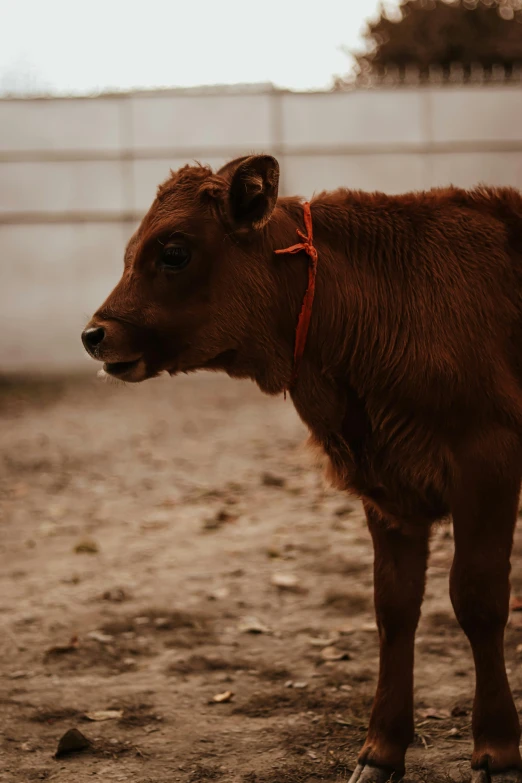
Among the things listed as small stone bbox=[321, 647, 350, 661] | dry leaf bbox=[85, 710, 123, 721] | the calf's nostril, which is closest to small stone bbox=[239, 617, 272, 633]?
small stone bbox=[321, 647, 350, 661]

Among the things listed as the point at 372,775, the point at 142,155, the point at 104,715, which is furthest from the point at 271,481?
the point at 142,155

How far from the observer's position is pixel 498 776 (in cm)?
296

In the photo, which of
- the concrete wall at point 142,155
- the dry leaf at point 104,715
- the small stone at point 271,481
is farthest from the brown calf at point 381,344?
the concrete wall at point 142,155

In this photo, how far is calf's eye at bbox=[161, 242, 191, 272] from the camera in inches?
119

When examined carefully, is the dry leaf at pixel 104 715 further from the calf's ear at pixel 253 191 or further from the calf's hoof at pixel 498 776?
the calf's ear at pixel 253 191

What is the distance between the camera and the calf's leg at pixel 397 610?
10.7 ft

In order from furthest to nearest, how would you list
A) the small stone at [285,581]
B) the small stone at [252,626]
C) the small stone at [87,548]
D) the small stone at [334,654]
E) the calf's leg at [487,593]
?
1. the small stone at [87,548]
2. the small stone at [285,581]
3. the small stone at [252,626]
4. the small stone at [334,654]
5. the calf's leg at [487,593]

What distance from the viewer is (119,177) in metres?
14.0

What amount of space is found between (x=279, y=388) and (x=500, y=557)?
35.0 inches

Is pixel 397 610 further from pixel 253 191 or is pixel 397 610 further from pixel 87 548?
pixel 87 548

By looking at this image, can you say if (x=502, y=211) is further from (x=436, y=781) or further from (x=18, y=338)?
(x=18, y=338)

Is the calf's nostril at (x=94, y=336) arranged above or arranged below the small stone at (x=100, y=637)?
above

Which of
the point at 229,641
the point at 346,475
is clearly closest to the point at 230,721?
the point at 229,641

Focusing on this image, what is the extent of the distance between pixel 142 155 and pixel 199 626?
10.5m
